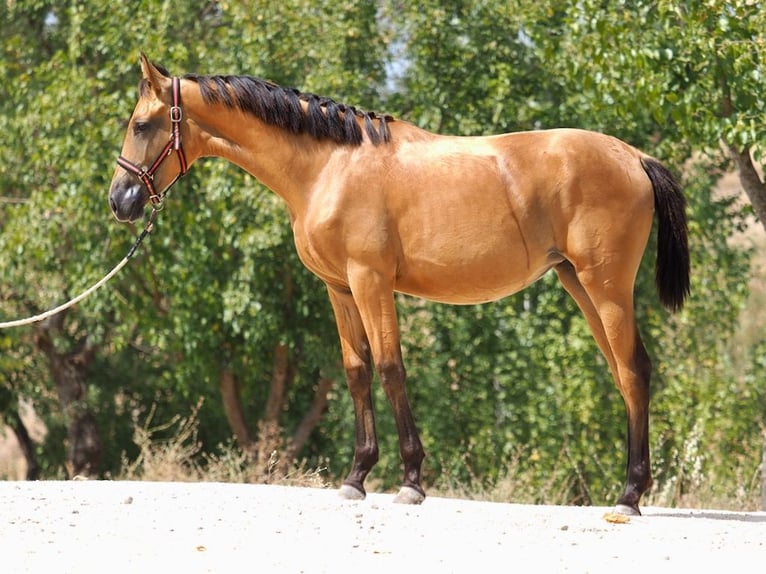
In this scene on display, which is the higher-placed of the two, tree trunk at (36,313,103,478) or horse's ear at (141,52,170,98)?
horse's ear at (141,52,170,98)

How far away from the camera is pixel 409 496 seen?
6.50 m

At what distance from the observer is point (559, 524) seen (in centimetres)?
610

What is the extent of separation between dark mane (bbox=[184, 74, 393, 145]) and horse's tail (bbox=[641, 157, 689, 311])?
1.60 meters

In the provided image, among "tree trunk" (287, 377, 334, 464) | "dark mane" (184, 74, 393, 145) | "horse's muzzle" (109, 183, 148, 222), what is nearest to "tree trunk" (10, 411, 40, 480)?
"tree trunk" (287, 377, 334, 464)

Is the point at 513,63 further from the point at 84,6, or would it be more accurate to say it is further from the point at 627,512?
the point at 627,512

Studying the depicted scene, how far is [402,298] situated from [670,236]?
6953 mm

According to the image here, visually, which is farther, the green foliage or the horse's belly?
the green foliage

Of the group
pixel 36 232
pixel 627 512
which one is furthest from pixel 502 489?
pixel 36 232

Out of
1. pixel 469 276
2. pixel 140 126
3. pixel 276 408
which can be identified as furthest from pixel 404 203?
pixel 276 408

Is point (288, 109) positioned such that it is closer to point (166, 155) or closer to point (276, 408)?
point (166, 155)

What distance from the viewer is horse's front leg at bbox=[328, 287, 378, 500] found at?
6770 mm

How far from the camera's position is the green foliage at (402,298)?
12211 mm

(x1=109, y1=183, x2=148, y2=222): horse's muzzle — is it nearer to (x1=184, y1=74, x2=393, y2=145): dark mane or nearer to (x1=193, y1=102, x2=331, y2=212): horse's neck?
(x1=193, y1=102, x2=331, y2=212): horse's neck

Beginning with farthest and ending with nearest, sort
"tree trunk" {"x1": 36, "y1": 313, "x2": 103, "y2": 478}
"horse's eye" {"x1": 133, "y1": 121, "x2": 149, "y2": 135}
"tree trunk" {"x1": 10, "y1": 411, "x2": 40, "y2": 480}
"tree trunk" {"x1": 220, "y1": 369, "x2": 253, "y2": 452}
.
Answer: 1. "tree trunk" {"x1": 10, "y1": 411, "x2": 40, "y2": 480}
2. "tree trunk" {"x1": 36, "y1": 313, "x2": 103, "y2": 478}
3. "tree trunk" {"x1": 220, "y1": 369, "x2": 253, "y2": 452}
4. "horse's eye" {"x1": 133, "y1": 121, "x2": 149, "y2": 135}
